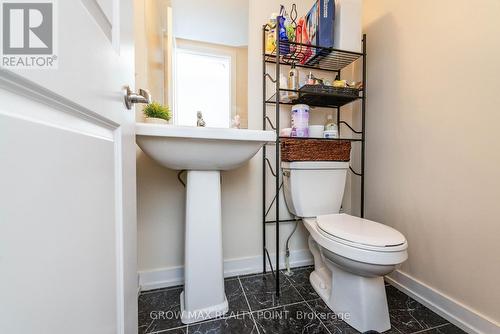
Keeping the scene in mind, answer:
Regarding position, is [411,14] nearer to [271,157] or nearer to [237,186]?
[271,157]

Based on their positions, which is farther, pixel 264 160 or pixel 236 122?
pixel 264 160

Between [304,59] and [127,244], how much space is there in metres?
1.40

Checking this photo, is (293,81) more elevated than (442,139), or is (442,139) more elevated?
(293,81)

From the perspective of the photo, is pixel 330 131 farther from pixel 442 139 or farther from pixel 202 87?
pixel 202 87

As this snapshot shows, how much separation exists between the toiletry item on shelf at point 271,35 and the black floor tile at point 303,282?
4.66 feet

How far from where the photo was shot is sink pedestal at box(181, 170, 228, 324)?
37.9 inches

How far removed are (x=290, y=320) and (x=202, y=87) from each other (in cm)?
135

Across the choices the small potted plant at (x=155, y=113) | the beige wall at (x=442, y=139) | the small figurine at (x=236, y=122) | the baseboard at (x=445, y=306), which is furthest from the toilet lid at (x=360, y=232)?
the small potted plant at (x=155, y=113)

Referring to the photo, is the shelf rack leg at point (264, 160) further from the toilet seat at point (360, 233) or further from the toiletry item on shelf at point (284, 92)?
the toilet seat at point (360, 233)

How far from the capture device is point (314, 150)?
123cm

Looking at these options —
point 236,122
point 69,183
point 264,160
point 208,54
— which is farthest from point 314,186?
point 69,183

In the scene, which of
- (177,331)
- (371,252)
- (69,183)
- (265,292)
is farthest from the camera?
(265,292)

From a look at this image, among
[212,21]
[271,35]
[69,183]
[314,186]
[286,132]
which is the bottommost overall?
[314,186]

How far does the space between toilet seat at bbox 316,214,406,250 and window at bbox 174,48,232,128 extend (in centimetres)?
84
